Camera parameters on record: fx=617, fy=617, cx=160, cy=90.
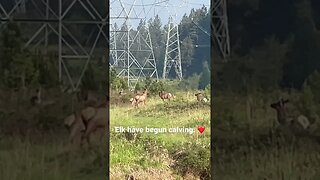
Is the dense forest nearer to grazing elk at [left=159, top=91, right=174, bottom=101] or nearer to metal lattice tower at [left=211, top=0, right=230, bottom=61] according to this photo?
metal lattice tower at [left=211, top=0, right=230, bottom=61]

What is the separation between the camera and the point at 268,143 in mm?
4250

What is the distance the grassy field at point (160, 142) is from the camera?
4.24 meters

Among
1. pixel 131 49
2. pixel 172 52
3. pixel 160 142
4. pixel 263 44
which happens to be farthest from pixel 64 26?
pixel 263 44

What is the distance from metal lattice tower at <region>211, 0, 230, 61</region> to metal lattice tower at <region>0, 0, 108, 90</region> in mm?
740

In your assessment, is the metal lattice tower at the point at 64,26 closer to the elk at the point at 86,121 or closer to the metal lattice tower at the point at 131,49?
the metal lattice tower at the point at 131,49

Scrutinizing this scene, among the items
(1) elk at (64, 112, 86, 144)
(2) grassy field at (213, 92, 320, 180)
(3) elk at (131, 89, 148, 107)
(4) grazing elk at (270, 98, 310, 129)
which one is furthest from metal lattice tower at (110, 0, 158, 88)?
(4) grazing elk at (270, 98, 310, 129)

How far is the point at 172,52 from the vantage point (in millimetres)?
4305

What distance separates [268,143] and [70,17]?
160 cm

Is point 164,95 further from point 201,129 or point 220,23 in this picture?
point 220,23

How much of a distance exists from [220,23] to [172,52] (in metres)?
0.39

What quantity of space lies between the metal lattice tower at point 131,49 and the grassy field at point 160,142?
0.20 meters

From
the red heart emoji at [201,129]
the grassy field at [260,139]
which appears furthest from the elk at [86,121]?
the grassy field at [260,139]

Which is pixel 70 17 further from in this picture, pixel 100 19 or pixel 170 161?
pixel 170 161

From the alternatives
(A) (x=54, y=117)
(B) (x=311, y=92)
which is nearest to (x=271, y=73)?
(B) (x=311, y=92)
